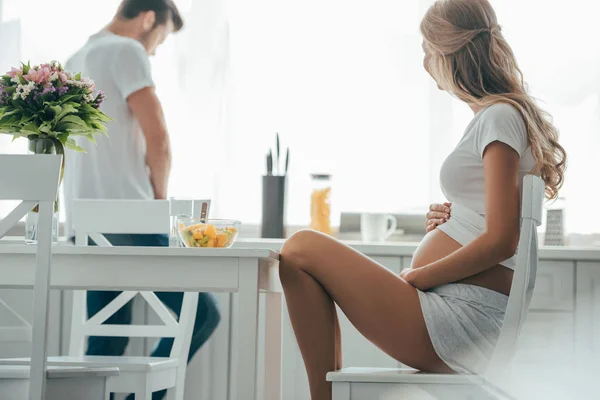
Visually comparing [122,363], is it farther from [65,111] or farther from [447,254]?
[447,254]

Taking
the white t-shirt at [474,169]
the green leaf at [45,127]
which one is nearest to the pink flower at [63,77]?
the green leaf at [45,127]

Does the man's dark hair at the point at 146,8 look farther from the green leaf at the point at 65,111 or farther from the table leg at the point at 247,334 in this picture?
the table leg at the point at 247,334

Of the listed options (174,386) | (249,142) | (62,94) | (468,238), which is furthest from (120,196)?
(468,238)

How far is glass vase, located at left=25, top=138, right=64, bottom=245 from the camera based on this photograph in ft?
5.47

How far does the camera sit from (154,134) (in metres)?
2.58

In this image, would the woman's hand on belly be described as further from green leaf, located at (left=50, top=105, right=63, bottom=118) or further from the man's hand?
the man's hand

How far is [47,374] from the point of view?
1346 mm

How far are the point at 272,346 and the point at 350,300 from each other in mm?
392

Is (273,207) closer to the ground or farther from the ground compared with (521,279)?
farther from the ground

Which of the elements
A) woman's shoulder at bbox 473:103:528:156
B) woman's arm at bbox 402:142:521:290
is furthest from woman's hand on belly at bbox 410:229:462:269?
woman's shoulder at bbox 473:103:528:156

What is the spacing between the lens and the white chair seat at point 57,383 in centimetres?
136

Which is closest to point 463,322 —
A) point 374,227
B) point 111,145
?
point 374,227

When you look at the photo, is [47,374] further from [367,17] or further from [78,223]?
[367,17]

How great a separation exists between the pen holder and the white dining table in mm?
1307
